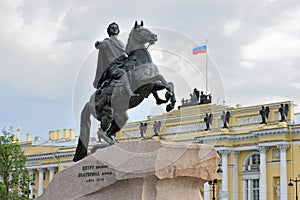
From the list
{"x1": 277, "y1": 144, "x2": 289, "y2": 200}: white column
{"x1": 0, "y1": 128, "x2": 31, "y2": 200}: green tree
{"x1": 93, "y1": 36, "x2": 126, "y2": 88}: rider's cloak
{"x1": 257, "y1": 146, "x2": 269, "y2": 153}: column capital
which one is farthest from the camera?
{"x1": 257, "y1": 146, "x2": 269, "y2": 153}: column capital

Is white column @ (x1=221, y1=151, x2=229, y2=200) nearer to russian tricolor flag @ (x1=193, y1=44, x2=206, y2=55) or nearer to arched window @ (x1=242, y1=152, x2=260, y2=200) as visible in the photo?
arched window @ (x1=242, y1=152, x2=260, y2=200)

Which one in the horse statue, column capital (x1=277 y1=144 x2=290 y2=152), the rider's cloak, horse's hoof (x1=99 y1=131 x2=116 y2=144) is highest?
column capital (x1=277 y1=144 x2=290 y2=152)

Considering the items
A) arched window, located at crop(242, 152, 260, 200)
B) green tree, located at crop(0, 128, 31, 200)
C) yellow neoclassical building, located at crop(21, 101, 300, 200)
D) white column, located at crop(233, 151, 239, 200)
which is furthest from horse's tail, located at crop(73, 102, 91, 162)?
white column, located at crop(233, 151, 239, 200)

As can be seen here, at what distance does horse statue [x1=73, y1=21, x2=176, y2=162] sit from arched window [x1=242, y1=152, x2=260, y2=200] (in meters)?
35.1

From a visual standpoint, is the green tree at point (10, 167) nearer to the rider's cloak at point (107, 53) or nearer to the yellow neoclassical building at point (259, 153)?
the yellow neoclassical building at point (259, 153)

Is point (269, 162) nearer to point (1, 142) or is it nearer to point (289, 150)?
point (289, 150)

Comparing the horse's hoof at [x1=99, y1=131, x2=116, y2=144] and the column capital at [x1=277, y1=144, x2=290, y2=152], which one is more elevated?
the column capital at [x1=277, y1=144, x2=290, y2=152]

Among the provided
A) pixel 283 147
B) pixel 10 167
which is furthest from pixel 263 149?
pixel 10 167

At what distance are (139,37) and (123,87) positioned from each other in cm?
78

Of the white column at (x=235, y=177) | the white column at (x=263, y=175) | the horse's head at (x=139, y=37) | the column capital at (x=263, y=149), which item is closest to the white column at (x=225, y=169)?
the white column at (x=235, y=177)

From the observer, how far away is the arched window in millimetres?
44188

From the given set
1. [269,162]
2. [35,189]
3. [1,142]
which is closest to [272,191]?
[269,162]

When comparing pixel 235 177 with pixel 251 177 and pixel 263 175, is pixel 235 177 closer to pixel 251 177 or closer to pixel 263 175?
pixel 251 177

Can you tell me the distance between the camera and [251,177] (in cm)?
4441
